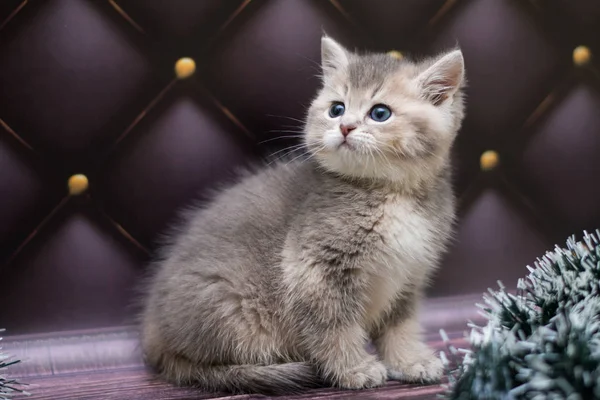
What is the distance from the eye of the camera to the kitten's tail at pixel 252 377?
3.10ft

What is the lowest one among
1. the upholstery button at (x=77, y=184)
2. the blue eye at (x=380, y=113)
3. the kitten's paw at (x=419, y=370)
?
the kitten's paw at (x=419, y=370)

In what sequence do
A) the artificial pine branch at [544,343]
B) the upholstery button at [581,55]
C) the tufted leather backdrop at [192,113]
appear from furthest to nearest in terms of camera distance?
the upholstery button at [581,55] → the tufted leather backdrop at [192,113] → the artificial pine branch at [544,343]

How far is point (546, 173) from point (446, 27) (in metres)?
0.40

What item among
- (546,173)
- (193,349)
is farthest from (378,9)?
(193,349)

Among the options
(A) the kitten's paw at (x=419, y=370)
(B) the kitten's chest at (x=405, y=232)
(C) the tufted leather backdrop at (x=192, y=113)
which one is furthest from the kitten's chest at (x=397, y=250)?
(C) the tufted leather backdrop at (x=192, y=113)

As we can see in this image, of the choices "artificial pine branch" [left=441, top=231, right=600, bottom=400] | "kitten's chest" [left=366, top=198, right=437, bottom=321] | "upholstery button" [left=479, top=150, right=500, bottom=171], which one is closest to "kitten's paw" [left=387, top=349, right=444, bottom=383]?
"kitten's chest" [left=366, top=198, right=437, bottom=321]

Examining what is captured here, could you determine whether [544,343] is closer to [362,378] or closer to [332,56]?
[362,378]

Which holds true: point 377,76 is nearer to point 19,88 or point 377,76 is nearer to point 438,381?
point 438,381

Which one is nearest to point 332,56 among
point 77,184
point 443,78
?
point 443,78

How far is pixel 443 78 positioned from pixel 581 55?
49 centimetres

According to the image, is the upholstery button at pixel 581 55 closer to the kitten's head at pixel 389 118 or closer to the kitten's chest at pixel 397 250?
the kitten's head at pixel 389 118

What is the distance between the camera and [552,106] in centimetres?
131

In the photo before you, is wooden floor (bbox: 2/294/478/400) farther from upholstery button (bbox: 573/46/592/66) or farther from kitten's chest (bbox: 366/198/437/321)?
upholstery button (bbox: 573/46/592/66)

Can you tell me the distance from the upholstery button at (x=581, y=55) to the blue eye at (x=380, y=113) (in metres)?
0.58
